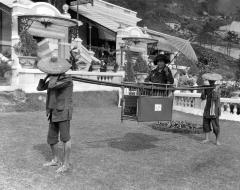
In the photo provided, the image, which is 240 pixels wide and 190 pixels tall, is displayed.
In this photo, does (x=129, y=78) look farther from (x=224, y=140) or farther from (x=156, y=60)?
(x=156, y=60)

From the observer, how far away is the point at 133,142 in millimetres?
8469

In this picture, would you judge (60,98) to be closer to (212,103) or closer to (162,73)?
(162,73)

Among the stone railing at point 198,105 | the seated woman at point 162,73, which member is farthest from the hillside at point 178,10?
the seated woman at point 162,73

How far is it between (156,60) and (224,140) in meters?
3.37

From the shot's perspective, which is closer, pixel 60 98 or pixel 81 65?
pixel 60 98

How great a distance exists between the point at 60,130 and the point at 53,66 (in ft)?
3.55

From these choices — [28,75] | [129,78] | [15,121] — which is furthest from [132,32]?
[15,121]

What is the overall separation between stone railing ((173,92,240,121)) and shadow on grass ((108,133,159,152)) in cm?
501

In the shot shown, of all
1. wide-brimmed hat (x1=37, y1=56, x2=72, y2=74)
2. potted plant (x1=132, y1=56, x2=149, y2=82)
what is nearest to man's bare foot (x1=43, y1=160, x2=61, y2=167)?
wide-brimmed hat (x1=37, y1=56, x2=72, y2=74)

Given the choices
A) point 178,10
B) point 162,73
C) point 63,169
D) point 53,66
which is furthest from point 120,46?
point 178,10

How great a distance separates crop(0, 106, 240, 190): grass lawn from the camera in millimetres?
5395

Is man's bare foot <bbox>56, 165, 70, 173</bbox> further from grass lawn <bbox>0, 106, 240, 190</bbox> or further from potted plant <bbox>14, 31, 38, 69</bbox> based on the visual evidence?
potted plant <bbox>14, 31, 38, 69</bbox>

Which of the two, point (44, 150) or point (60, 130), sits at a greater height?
point (60, 130)

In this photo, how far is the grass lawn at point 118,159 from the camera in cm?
539
